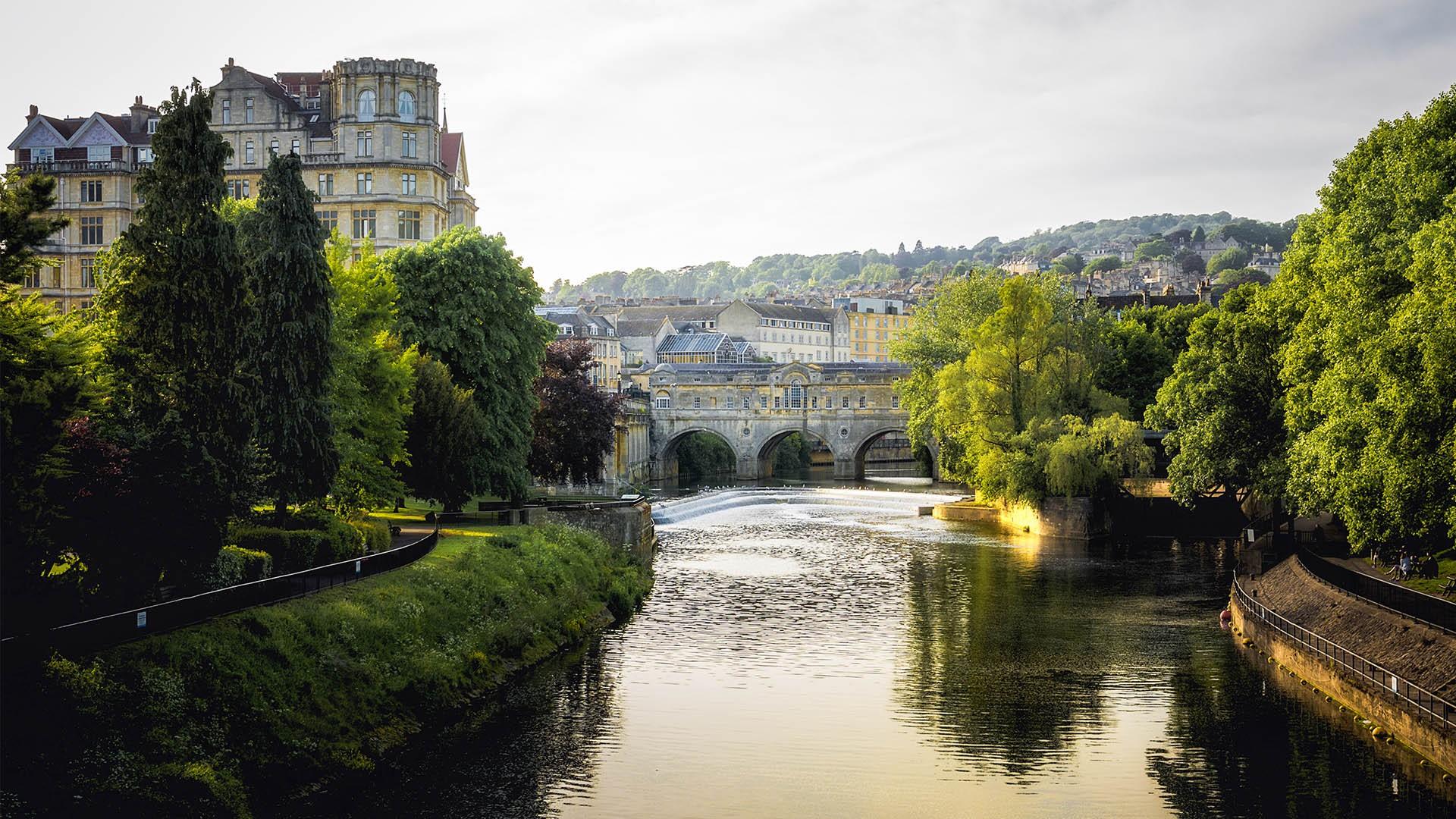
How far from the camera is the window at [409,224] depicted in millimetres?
68631

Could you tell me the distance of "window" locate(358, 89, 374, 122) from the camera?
225 ft

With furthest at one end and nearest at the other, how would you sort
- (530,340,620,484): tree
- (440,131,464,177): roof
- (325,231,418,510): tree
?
(440,131,464,177): roof → (530,340,620,484): tree → (325,231,418,510): tree

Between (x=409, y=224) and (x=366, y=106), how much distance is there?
582 centimetres

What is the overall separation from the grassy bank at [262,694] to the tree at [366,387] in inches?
197

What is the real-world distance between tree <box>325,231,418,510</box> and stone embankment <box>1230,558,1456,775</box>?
23.9 m

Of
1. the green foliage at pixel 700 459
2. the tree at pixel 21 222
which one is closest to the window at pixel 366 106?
the tree at pixel 21 222

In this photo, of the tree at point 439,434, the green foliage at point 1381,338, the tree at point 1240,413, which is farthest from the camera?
the tree at point 1240,413

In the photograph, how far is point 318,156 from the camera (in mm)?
68938

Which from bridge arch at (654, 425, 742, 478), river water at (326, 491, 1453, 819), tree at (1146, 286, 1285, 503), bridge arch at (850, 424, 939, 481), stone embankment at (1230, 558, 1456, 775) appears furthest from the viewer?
bridge arch at (654, 425, 742, 478)

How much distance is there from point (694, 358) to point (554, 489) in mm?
87752

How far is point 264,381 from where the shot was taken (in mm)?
34781

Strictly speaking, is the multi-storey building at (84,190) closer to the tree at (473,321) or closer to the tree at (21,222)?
the tree at (473,321)

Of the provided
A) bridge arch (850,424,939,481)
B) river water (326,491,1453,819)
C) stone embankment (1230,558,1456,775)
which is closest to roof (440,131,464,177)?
river water (326,491,1453,819)

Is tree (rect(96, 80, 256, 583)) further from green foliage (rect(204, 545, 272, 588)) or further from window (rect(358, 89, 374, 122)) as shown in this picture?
window (rect(358, 89, 374, 122))
